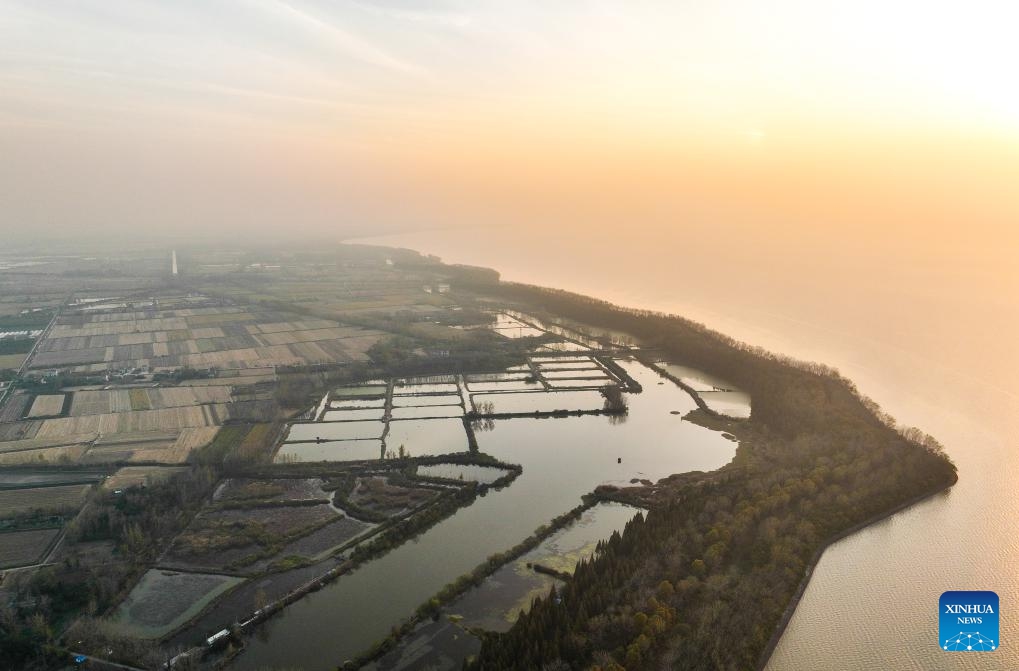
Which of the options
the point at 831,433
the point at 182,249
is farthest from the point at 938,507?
the point at 182,249

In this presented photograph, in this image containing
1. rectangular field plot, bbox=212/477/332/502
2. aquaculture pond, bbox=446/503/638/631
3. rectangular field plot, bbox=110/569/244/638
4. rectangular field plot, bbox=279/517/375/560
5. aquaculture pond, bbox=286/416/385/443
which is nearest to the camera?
rectangular field plot, bbox=110/569/244/638

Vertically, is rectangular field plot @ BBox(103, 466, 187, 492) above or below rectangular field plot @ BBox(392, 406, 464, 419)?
below

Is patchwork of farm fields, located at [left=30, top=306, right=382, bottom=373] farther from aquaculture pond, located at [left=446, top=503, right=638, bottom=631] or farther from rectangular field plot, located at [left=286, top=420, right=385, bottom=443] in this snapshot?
aquaculture pond, located at [left=446, top=503, right=638, bottom=631]

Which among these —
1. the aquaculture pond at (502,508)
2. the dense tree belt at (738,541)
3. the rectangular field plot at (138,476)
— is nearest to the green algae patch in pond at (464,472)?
the aquaculture pond at (502,508)

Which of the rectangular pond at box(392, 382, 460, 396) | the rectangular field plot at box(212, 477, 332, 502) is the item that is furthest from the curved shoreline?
the rectangular pond at box(392, 382, 460, 396)

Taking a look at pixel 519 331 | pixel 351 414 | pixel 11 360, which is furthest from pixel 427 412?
pixel 11 360

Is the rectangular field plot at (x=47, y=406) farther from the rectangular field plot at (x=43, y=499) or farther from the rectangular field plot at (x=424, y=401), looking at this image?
the rectangular field plot at (x=424, y=401)
